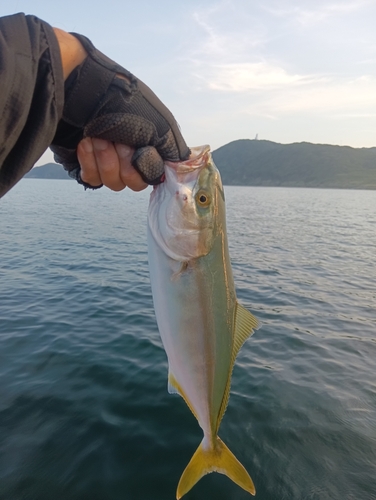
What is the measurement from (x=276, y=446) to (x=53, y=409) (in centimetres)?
386

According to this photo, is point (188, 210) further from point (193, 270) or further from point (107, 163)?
point (107, 163)

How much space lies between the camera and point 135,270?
17750mm

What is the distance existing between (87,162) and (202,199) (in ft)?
2.87

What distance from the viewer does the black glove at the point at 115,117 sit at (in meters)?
2.24

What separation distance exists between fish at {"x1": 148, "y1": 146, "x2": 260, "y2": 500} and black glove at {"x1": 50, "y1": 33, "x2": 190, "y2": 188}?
21 cm

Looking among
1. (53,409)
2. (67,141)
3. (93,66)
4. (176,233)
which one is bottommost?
(53,409)

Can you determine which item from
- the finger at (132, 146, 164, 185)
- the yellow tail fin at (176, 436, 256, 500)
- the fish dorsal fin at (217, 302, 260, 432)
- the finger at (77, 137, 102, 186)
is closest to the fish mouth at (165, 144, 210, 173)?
the finger at (132, 146, 164, 185)

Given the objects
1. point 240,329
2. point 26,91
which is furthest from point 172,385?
point 26,91

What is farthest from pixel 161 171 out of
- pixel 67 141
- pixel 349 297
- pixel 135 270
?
pixel 135 270

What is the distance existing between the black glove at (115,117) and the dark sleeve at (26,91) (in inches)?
9.4

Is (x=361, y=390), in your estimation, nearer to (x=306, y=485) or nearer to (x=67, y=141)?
(x=306, y=485)

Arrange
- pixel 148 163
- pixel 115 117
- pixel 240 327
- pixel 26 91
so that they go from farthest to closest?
1. pixel 240 327
2. pixel 148 163
3. pixel 115 117
4. pixel 26 91

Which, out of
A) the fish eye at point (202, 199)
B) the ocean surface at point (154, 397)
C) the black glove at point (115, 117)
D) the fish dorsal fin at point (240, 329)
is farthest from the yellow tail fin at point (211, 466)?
the black glove at point (115, 117)

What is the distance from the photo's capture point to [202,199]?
293cm
